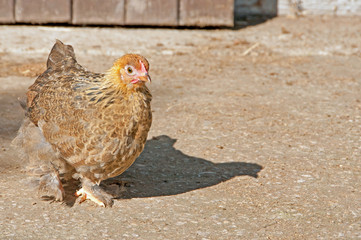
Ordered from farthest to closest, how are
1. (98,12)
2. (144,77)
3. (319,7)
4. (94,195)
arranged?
1. (319,7)
2. (98,12)
3. (94,195)
4. (144,77)

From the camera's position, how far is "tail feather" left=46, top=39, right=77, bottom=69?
14.8ft

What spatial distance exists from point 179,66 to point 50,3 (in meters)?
2.14

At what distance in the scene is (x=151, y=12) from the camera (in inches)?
331

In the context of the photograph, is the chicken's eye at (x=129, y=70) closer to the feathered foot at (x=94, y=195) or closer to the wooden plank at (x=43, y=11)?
the feathered foot at (x=94, y=195)

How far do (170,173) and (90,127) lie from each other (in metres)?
1.03

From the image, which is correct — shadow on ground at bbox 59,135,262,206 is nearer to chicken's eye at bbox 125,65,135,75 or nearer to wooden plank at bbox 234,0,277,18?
chicken's eye at bbox 125,65,135,75

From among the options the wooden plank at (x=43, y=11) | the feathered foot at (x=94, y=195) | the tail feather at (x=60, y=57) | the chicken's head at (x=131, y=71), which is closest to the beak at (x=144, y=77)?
the chicken's head at (x=131, y=71)

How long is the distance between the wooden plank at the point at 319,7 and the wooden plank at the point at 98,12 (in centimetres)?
261

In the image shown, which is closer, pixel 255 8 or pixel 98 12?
pixel 98 12

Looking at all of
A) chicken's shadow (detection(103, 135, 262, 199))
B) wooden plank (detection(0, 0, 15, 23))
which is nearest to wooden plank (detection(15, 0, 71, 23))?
wooden plank (detection(0, 0, 15, 23))

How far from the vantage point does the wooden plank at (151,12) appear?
8359 millimetres

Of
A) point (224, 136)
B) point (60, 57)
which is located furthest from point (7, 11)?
point (224, 136)

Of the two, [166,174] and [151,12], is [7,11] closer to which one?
[151,12]

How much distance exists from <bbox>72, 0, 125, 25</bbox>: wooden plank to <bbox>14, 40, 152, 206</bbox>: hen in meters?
4.24
